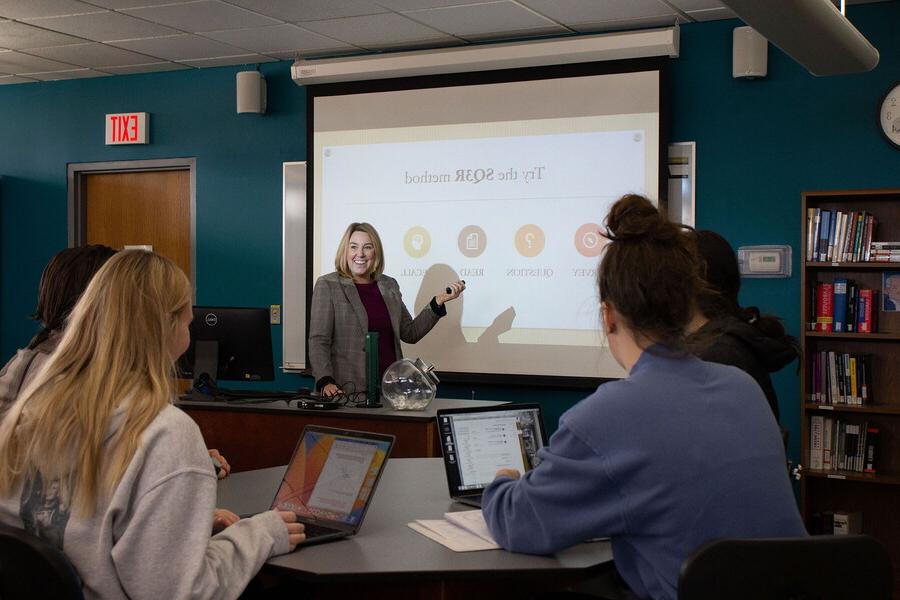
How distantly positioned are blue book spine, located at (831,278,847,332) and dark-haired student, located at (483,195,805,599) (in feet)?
9.49

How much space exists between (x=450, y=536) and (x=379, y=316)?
272 cm

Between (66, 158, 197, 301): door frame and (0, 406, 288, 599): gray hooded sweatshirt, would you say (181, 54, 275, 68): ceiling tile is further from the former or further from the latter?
(0, 406, 288, 599): gray hooded sweatshirt

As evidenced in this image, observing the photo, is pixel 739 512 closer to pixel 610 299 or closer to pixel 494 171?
pixel 610 299

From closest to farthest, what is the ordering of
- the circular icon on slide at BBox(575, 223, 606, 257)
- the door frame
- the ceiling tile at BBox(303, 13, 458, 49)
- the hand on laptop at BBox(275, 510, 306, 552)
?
1. the hand on laptop at BBox(275, 510, 306, 552)
2. the ceiling tile at BBox(303, 13, 458, 49)
3. the circular icon on slide at BBox(575, 223, 606, 257)
4. the door frame

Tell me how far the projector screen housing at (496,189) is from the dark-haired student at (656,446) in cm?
325

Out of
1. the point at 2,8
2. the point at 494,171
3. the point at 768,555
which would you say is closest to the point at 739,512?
the point at 768,555

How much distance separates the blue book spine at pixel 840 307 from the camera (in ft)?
14.3

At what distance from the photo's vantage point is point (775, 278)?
4762 millimetres

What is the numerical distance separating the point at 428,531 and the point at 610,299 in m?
0.68

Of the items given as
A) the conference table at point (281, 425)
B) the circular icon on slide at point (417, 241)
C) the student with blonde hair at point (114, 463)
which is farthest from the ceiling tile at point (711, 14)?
the student with blonde hair at point (114, 463)

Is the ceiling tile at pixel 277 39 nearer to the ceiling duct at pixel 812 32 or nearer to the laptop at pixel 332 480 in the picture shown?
the ceiling duct at pixel 812 32

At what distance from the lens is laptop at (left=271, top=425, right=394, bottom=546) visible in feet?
6.57

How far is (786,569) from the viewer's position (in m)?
1.47

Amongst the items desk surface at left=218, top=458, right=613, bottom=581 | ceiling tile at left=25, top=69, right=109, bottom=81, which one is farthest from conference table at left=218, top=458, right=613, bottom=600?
ceiling tile at left=25, top=69, right=109, bottom=81
